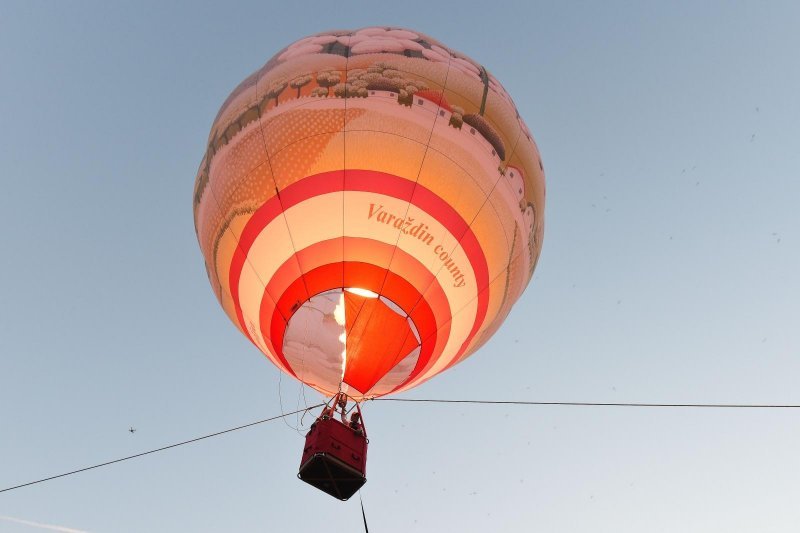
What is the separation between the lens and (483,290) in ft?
18.5

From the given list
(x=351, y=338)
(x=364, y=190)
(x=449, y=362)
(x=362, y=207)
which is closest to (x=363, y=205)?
(x=362, y=207)

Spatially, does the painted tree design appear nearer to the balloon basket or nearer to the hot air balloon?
the hot air balloon

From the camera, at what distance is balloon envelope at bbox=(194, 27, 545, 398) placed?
202 inches

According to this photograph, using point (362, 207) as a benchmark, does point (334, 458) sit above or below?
below

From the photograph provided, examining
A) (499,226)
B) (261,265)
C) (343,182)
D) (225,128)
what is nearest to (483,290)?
(499,226)

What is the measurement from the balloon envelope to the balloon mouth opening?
0.01m

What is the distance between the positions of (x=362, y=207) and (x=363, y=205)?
2cm

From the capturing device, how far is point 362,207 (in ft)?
16.9

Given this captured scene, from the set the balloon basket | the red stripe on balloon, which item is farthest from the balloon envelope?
the balloon basket

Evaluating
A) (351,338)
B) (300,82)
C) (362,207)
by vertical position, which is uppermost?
(300,82)

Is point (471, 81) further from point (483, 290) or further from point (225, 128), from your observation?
point (225, 128)

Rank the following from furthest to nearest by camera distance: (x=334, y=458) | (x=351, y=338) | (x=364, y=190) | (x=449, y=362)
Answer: (x=449, y=362) < (x=351, y=338) < (x=364, y=190) < (x=334, y=458)

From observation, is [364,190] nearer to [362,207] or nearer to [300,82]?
[362,207]

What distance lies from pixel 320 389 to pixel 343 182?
191 centimetres
